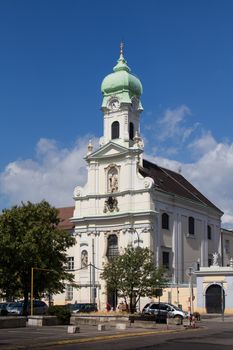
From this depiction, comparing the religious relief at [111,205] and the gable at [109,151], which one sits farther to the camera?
the gable at [109,151]

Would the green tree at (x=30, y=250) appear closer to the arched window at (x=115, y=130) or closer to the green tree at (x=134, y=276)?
the green tree at (x=134, y=276)

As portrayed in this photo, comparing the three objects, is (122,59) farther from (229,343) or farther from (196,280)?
(229,343)

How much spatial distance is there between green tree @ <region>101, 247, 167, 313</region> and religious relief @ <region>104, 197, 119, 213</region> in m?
17.7

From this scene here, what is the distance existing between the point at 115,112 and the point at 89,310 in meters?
28.8

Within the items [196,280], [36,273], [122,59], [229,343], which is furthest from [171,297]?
[229,343]

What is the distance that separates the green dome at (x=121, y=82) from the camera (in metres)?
83.4

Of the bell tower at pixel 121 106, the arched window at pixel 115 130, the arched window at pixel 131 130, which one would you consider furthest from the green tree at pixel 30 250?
the arched window at pixel 131 130

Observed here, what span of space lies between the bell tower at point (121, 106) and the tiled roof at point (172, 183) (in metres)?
4.86

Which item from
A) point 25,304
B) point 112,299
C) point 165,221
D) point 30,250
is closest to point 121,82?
point 165,221

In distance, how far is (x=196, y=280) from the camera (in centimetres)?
6994

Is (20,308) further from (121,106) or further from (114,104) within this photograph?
(114,104)

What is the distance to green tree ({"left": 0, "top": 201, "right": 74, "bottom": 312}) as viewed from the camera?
51188 mm

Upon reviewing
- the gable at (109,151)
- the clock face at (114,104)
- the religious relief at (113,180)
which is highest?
the clock face at (114,104)

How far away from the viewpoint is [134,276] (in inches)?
2293
